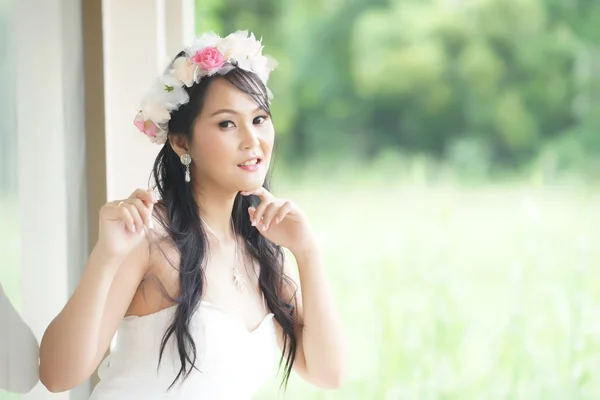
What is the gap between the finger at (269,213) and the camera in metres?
1.52

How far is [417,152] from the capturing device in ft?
6.91

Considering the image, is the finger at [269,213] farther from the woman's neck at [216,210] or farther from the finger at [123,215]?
the finger at [123,215]

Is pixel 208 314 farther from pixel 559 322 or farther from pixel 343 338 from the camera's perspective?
pixel 559 322

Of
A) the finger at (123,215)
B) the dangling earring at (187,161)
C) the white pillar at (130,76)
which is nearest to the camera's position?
the finger at (123,215)

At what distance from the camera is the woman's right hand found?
1.34 meters

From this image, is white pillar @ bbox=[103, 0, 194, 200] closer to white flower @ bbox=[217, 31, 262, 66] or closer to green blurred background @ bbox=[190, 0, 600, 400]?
green blurred background @ bbox=[190, 0, 600, 400]

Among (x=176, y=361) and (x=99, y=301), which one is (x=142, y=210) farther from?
(x=176, y=361)

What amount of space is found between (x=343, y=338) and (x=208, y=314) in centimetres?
32

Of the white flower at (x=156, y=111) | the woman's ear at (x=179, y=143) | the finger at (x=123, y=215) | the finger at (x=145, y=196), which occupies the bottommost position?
the finger at (x=123, y=215)

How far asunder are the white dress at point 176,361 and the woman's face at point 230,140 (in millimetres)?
244

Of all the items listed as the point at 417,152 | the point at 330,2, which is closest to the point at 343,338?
the point at 417,152

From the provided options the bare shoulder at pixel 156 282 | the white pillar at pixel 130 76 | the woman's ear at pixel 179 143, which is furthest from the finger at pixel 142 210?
the white pillar at pixel 130 76

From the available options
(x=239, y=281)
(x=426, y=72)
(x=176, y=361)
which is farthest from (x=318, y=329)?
(x=426, y=72)

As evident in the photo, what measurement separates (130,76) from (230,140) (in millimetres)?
616
